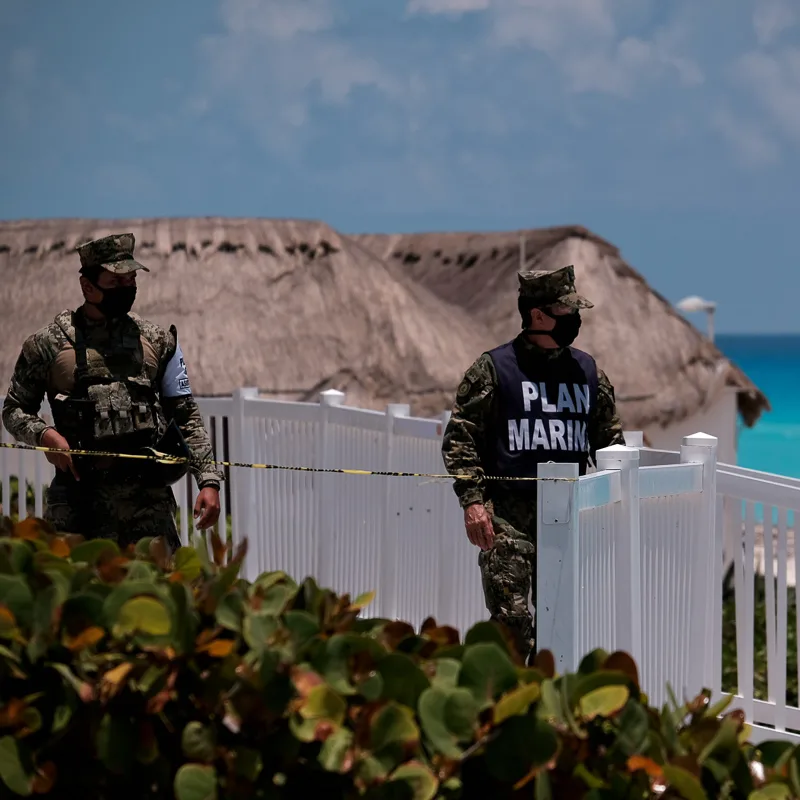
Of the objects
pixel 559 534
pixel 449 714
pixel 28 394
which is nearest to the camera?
pixel 449 714

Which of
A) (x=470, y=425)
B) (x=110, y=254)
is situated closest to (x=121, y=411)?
(x=110, y=254)

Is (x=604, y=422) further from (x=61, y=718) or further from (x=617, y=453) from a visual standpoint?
(x=61, y=718)

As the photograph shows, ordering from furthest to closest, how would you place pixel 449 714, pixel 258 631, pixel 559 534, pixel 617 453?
pixel 617 453, pixel 559 534, pixel 258 631, pixel 449 714

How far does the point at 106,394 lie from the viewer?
5758 millimetres

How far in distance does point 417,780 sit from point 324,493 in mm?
6257

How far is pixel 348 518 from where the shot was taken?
8406 millimetres

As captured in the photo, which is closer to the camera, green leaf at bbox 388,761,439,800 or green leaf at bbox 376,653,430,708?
green leaf at bbox 388,761,439,800

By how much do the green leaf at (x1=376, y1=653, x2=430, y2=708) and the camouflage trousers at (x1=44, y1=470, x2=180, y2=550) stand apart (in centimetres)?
346

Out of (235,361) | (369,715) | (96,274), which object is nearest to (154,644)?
(369,715)

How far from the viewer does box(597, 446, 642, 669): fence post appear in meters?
5.25

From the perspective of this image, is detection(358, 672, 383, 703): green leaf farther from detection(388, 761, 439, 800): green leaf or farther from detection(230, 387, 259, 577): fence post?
detection(230, 387, 259, 577): fence post

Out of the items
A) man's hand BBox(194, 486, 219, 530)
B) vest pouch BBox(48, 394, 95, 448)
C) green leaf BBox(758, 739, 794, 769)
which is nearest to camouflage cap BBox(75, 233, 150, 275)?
vest pouch BBox(48, 394, 95, 448)

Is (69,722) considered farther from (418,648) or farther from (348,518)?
(348,518)

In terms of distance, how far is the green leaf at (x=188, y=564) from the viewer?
288cm
